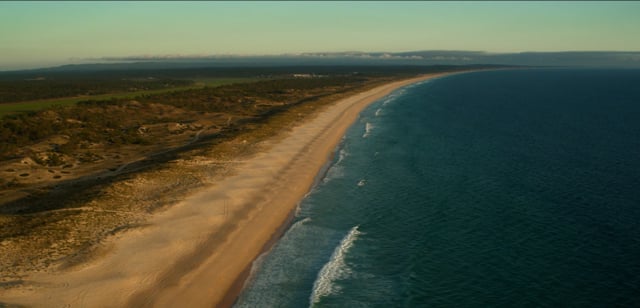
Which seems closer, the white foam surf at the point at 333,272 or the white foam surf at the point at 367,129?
the white foam surf at the point at 333,272

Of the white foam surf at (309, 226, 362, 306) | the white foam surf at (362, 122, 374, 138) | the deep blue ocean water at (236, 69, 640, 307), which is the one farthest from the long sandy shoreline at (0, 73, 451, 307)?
the white foam surf at (362, 122, 374, 138)

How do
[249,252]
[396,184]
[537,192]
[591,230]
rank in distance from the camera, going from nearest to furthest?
[249,252]
[591,230]
[537,192]
[396,184]

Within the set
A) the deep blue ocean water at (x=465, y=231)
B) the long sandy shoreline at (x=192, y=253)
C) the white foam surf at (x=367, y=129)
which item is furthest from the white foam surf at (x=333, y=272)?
the white foam surf at (x=367, y=129)

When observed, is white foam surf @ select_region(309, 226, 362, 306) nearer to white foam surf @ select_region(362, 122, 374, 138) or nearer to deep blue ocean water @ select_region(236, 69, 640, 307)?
deep blue ocean water @ select_region(236, 69, 640, 307)

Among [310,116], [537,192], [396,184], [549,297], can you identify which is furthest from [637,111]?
[549,297]

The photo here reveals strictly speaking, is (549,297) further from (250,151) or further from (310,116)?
(310,116)

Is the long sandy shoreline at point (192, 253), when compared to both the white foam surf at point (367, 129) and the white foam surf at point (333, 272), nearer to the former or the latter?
the white foam surf at point (333, 272)
